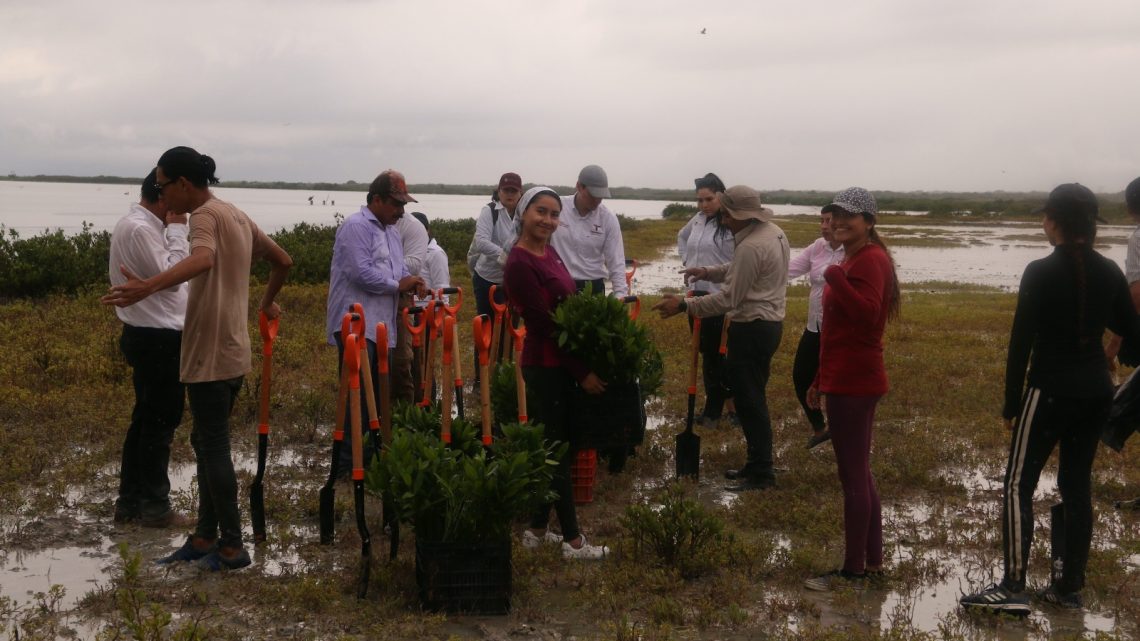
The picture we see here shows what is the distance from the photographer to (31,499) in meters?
6.52

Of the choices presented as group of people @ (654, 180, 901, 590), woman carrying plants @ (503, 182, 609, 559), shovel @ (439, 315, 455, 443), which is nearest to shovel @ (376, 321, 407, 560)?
shovel @ (439, 315, 455, 443)

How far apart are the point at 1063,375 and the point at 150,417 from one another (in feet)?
16.0

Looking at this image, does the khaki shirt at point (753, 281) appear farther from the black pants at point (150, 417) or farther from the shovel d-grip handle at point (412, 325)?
the black pants at point (150, 417)

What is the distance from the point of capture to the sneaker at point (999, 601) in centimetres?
482

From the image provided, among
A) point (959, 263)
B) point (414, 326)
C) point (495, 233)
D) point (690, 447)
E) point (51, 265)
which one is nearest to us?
point (414, 326)

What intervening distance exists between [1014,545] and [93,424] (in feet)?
22.5

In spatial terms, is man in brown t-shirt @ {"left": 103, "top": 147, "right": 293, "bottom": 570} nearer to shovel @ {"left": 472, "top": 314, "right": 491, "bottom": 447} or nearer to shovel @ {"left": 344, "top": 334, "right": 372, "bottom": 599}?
shovel @ {"left": 344, "top": 334, "right": 372, "bottom": 599}

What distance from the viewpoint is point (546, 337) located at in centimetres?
547

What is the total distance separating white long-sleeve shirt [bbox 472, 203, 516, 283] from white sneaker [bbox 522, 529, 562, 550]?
385 cm

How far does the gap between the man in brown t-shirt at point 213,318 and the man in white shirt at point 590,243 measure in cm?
340

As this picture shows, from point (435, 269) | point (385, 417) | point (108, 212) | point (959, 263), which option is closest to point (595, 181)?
point (435, 269)

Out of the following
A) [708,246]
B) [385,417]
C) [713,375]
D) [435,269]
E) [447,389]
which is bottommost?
[713,375]

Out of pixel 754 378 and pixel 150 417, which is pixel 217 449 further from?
pixel 754 378

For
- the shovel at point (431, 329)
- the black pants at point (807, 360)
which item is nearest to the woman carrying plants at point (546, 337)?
the shovel at point (431, 329)
